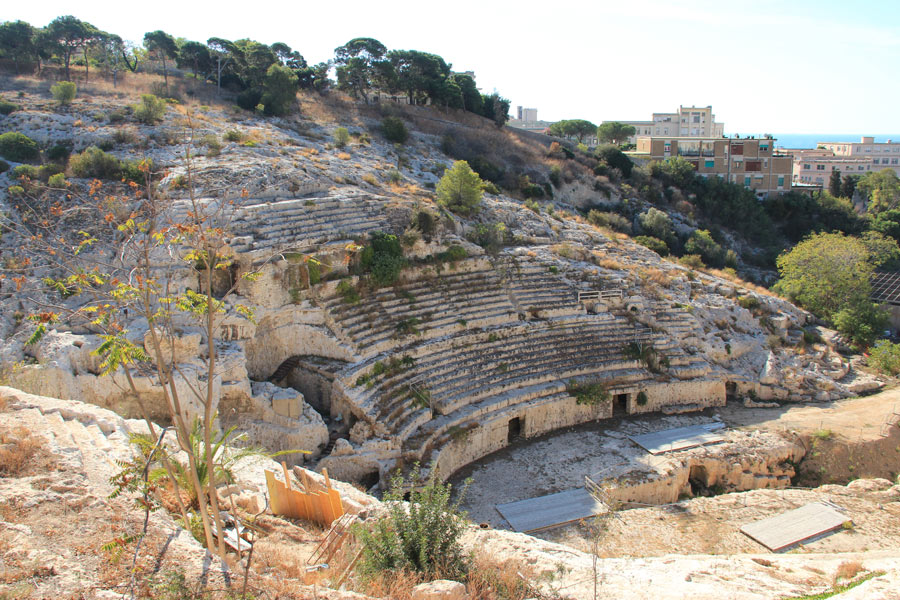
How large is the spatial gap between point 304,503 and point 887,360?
17640mm

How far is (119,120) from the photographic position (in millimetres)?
20141

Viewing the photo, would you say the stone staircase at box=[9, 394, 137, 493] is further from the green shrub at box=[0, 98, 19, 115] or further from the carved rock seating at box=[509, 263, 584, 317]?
the green shrub at box=[0, 98, 19, 115]

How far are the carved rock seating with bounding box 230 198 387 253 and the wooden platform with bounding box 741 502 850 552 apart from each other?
11.1 m

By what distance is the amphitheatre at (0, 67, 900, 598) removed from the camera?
7.73m

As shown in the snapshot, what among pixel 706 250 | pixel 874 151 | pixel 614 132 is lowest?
pixel 706 250

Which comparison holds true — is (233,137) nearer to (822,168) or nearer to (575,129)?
(575,129)

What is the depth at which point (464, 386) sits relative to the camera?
46.9ft

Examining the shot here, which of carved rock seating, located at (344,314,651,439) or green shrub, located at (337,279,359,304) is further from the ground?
green shrub, located at (337,279,359,304)

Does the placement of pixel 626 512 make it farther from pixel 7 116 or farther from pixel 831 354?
pixel 7 116

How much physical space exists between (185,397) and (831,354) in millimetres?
18054

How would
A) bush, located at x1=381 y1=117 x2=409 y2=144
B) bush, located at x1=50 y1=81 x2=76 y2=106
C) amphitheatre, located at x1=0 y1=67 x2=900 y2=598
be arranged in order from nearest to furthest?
amphitheatre, located at x1=0 y1=67 x2=900 y2=598 < bush, located at x1=50 y1=81 x2=76 y2=106 < bush, located at x1=381 y1=117 x2=409 y2=144

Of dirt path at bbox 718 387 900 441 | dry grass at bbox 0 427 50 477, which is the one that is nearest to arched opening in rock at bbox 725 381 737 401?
dirt path at bbox 718 387 900 441

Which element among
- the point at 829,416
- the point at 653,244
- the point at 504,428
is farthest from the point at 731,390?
the point at 653,244

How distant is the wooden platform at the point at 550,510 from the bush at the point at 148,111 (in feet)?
56.0
